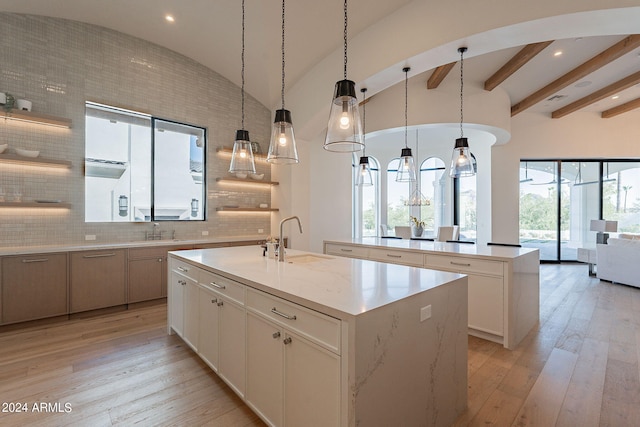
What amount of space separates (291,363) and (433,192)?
8.79 m

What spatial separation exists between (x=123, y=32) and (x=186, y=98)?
3.76 feet

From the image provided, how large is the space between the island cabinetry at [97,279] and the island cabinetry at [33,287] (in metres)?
0.10

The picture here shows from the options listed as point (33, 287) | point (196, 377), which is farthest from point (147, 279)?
point (196, 377)

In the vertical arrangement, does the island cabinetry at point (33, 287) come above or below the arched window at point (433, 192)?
below

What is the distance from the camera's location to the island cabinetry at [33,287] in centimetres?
315

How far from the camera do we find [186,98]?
4.88 metres

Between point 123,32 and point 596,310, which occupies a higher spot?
point 123,32

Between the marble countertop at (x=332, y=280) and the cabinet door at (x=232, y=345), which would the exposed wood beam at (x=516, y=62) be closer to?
the marble countertop at (x=332, y=280)

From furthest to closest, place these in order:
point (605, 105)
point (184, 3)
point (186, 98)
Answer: point (605, 105), point (186, 98), point (184, 3)

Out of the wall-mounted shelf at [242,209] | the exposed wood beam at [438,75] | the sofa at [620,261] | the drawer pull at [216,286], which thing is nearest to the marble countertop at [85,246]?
the wall-mounted shelf at [242,209]

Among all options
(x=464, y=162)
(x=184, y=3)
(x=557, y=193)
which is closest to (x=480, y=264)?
(x=464, y=162)

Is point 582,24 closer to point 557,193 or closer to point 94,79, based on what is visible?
point 94,79

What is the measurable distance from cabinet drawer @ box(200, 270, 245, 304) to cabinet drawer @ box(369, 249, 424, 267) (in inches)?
85.9

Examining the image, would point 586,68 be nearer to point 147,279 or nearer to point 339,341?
point 339,341
